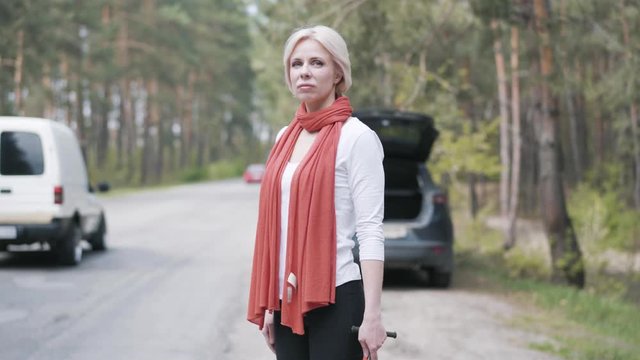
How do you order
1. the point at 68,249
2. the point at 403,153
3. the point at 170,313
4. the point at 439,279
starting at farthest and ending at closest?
the point at 68,249 < the point at 439,279 < the point at 403,153 < the point at 170,313

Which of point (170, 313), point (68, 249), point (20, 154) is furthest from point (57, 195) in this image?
point (170, 313)

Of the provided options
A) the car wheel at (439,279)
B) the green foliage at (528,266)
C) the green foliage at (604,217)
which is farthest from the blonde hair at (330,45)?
the green foliage at (604,217)

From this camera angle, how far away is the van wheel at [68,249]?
519 inches

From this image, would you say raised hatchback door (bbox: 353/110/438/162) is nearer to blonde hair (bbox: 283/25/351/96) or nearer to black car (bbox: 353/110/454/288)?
black car (bbox: 353/110/454/288)

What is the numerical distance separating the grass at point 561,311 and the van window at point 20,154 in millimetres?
6425

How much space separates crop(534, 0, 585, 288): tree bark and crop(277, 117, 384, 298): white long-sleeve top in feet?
36.1

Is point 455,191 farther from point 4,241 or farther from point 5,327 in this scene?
point 5,327

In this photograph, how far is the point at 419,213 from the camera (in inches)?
455

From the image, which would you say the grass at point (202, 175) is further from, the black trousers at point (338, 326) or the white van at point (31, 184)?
the black trousers at point (338, 326)

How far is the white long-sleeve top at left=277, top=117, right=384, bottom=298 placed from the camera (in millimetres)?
3012

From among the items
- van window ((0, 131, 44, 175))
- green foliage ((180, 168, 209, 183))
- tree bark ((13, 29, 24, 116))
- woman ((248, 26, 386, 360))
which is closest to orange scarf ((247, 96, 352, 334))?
A: woman ((248, 26, 386, 360))

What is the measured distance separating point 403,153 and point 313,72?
8091 millimetres

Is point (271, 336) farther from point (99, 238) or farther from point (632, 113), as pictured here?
point (632, 113)

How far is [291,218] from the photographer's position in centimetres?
300
